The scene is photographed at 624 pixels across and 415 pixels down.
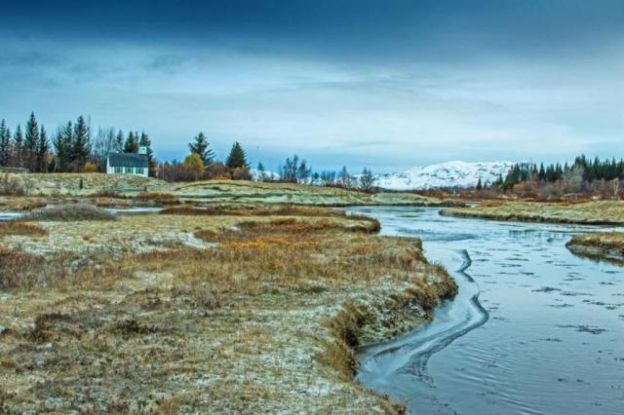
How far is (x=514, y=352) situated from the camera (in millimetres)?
15758

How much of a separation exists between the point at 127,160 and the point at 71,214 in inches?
4599

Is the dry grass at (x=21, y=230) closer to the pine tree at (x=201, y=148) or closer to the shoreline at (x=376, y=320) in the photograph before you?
the shoreline at (x=376, y=320)

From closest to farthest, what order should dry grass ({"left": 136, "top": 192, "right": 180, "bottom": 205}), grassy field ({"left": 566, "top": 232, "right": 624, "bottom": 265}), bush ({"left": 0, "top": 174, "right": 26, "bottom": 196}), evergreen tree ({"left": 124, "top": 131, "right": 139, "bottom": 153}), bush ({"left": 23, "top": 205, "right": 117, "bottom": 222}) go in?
grassy field ({"left": 566, "top": 232, "right": 624, "bottom": 265}) < bush ({"left": 23, "top": 205, "right": 117, "bottom": 222}) < bush ({"left": 0, "top": 174, "right": 26, "bottom": 196}) < dry grass ({"left": 136, "top": 192, "right": 180, "bottom": 205}) < evergreen tree ({"left": 124, "top": 131, "right": 139, "bottom": 153})

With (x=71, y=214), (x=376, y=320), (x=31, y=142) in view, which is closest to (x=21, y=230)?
(x=71, y=214)

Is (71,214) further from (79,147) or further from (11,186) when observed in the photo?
(79,147)

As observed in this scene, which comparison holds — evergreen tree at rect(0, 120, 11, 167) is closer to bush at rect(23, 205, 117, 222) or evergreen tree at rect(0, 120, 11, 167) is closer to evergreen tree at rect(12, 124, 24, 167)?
evergreen tree at rect(12, 124, 24, 167)

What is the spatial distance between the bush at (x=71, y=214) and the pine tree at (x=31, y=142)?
417 feet

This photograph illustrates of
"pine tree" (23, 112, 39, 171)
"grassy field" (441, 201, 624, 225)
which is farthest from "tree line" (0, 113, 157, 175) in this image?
"grassy field" (441, 201, 624, 225)

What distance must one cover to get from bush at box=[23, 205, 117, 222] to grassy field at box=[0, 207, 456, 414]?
1080cm

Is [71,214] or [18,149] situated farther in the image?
[18,149]

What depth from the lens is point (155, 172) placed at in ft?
592

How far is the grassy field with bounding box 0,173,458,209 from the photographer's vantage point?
104 metres

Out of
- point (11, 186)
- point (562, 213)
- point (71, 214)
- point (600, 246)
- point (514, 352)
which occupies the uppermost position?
point (11, 186)

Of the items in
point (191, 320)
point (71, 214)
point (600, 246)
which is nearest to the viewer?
point (191, 320)
